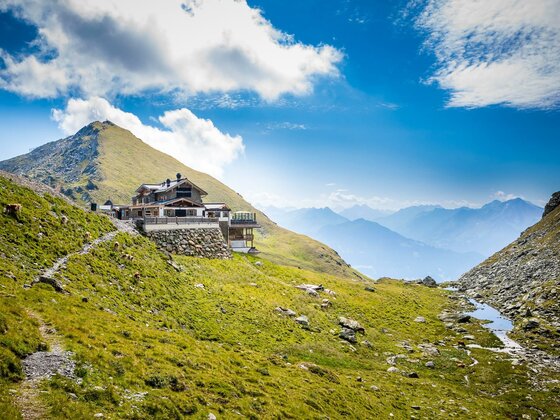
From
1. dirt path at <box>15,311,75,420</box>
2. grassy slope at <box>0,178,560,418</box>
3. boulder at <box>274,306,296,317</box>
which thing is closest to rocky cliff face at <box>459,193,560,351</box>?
grassy slope at <box>0,178,560,418</box>

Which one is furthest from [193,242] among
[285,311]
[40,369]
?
[40,369]

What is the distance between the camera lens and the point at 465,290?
119625 mm

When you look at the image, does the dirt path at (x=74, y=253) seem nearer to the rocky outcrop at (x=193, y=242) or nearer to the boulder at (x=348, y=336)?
the rocky outcrop at (x=193, y=242)

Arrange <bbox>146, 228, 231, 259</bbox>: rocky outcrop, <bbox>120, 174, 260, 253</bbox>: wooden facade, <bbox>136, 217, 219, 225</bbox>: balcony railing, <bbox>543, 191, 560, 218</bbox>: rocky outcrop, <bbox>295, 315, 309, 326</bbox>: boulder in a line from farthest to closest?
<bbox>543, 191, 560, 218</bbox>: rocky outcrop
<bbox>120, 174, 260, 253</bbox>: wooden facade
<bbox>146, 228, 231, 259</bbox>: rocky outcrop
<bbox>136, 217, 219, 225</bbox>: balcony railing
<bbox>295, 315, 309, 326</bbox>: boulder

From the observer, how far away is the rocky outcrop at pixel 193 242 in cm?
5919

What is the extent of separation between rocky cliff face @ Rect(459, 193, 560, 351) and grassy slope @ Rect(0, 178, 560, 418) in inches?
494

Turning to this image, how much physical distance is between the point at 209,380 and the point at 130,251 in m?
27.7

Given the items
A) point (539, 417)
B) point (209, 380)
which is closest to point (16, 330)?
point (209, 380)

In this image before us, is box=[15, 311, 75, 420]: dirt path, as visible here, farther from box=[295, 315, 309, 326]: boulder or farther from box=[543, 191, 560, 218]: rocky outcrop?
box=[543, 191, 560, 218]: rocky outcrop

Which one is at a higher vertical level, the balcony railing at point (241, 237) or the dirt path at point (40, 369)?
the balcony railing at point (241, 237)

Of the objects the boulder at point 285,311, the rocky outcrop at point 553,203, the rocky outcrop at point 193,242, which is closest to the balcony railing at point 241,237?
the rocky outcrop at point 193,242

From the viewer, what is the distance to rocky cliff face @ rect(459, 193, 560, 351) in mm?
62438

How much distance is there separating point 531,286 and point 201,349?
9416cm

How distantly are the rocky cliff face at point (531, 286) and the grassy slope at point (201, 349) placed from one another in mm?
12557
